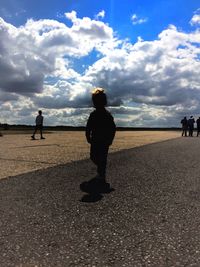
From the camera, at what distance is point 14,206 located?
7102mm

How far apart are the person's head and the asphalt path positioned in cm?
160

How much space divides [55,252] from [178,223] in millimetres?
1916

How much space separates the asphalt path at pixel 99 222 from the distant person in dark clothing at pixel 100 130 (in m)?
0.61

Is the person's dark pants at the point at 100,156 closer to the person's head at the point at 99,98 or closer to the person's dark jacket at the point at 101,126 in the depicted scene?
the person's dark jacket at the point at 101,126

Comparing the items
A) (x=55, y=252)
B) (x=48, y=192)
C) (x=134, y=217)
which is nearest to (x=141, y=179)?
(x=48, y=192)

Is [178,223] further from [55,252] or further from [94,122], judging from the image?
[94,122]

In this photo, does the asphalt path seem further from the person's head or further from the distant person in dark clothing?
the person's head

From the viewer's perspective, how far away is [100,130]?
31.6 ft

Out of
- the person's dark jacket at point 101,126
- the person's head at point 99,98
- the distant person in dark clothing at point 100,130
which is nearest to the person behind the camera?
the person's head at point 99,98

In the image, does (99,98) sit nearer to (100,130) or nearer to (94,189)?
(100,130)

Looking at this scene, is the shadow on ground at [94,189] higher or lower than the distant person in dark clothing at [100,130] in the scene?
lower

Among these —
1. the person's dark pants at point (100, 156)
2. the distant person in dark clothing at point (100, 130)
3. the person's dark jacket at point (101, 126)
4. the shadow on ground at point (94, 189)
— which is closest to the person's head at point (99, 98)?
the distant person in dark clothing at point (100, 130)

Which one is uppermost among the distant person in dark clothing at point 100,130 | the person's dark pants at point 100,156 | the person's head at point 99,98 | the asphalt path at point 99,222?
the person's head at point 99,98

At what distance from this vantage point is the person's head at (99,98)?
9.24 metres
